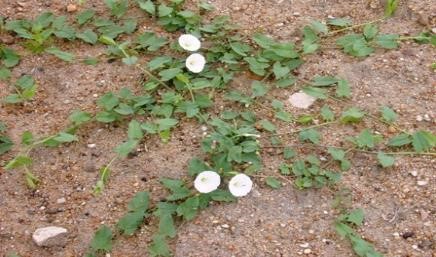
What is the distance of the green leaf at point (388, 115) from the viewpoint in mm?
2490

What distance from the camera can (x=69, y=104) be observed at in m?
2.60

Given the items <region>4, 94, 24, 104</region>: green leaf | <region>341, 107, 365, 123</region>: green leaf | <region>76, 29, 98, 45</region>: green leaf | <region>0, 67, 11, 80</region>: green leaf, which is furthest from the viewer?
<region>76, 29, 98, 45</region>: green leaf

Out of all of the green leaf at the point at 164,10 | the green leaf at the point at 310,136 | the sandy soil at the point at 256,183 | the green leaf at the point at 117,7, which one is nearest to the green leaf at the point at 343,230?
the sandy soil at the point at 256,183

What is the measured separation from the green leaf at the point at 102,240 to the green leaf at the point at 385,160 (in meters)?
0.86

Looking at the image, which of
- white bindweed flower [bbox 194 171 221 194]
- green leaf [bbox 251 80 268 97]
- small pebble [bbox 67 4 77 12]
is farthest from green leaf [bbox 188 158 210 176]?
small pebble [bbox 67 4 77 12]

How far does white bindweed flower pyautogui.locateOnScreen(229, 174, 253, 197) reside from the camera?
2248 mm

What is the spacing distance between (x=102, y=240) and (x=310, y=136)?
29.3 inches

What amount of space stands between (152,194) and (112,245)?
8.1 inches

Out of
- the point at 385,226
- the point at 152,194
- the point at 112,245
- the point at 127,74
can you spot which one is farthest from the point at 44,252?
the point at 385,226

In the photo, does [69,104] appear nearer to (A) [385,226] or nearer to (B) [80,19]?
(B) [80,19]

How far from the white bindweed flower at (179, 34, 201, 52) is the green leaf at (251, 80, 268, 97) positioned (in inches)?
10.0

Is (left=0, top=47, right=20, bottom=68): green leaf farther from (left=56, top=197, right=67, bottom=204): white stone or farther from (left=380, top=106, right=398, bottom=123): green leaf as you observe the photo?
(left=380, top=106, right=398, bottom=123): green leaf

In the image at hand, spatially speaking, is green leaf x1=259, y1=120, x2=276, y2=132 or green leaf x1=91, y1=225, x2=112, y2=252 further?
green leaf x1=259, y1=120, x2=276, y2=132

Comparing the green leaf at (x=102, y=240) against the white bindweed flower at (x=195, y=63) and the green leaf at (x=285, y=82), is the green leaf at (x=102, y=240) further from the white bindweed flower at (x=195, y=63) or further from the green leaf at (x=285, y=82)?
the green leaf at (x=285, y=82)
